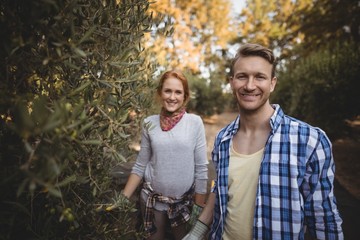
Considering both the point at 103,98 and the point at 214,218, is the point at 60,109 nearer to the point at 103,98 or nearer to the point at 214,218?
the point at 103,98

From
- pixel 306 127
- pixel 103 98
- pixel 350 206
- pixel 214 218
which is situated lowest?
pixel 350 206

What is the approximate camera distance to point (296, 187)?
1.64 m

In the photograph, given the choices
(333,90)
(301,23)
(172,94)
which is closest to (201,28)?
(301,23)

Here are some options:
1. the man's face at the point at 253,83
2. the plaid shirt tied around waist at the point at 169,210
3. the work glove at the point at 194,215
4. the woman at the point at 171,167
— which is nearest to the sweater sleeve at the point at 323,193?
the man's face at the point at 253,83

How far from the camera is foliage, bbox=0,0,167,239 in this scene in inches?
29.9

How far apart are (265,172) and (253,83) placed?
0.66 metres

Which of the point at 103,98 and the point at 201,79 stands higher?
the point at 201,79

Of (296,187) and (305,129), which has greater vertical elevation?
(305,129)

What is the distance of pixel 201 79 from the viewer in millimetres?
17375

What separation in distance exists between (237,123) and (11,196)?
Result: 1648mm

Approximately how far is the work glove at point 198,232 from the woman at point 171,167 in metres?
0.53

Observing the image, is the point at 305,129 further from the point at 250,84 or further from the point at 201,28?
the point at 201,28

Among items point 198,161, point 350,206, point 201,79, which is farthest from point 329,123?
point 201,79

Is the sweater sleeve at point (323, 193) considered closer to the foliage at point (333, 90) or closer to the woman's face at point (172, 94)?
the woman's face at point (172, 94)
